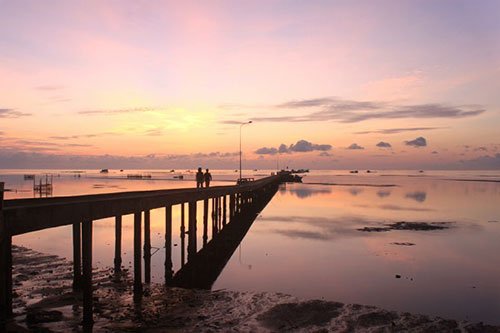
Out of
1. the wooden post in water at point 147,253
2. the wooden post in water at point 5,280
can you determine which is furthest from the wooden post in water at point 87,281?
the wooden post in water at point 147,253

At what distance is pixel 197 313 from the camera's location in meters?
12.7

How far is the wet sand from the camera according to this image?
1152cm

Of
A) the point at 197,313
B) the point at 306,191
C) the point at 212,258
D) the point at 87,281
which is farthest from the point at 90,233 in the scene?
the point at 306,191

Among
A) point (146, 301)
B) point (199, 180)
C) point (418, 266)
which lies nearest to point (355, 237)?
point (418, 266)

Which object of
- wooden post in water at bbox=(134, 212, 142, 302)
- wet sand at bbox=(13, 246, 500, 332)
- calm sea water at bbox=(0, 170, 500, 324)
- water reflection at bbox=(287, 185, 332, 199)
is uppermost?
wooden post in water at bbox=(134, 212, 142, 302)

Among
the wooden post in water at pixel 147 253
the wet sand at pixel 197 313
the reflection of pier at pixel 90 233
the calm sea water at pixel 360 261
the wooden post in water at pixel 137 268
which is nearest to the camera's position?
the reflection of pier at pixel 90 233

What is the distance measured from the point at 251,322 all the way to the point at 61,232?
22.5 meters

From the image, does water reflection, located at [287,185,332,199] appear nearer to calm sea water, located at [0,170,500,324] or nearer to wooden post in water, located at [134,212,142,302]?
calm sea water, located at [0,170,500,324]

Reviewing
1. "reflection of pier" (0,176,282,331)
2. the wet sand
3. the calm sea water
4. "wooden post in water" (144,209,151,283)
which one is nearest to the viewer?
"reflection of pier" (0,176,282,331)

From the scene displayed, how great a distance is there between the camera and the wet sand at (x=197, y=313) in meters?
11.5

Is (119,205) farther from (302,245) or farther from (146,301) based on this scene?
(302,245)

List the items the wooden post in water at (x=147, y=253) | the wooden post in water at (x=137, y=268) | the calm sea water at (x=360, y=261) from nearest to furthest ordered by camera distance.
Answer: the wooden post in water at (x=137, y=268)
the calm sea water at (x=360, y=261)
the wooden post in water at (x=147, y=253)

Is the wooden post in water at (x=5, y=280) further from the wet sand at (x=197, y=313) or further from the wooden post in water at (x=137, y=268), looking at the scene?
the wooden post in water at (x=137, y=268)

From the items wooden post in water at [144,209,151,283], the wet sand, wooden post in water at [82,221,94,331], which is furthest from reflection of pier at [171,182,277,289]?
wooden post in water at [82,221,94,331]
